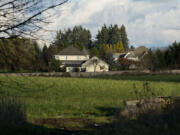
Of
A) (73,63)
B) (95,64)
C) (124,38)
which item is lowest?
(95,64)

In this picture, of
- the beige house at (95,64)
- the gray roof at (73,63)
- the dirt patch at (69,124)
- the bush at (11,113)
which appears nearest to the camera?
the bush at (11,113)

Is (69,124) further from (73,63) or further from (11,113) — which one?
(73,63)

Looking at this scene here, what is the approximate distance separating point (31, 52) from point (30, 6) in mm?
1258

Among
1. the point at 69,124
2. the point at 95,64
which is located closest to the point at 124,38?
the point at 95,64

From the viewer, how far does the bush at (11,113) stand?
323 inches

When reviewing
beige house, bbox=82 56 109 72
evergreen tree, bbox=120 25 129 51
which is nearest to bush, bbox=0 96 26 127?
beige house, bbox=82 56 109 72

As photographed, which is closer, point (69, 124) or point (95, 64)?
point (69, 124)

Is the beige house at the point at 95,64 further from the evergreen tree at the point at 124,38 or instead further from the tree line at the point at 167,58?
the evergreen tree at the point at 124,38

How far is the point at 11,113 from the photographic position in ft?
27.9

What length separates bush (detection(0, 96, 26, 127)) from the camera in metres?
8.22

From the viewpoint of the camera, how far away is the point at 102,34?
419 ft

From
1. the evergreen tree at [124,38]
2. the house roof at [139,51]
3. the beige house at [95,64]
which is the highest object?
the evergreen tree at [124,38]

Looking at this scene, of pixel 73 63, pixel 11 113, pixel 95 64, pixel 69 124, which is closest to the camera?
pixel 11 113

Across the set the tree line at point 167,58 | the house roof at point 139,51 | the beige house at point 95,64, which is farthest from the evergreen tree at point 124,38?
the tree line at point 167,58
